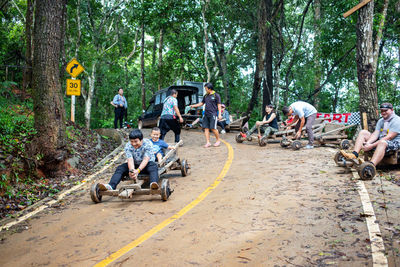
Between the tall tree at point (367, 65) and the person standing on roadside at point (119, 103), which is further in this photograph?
the person standing on roadside at point (119, 103)

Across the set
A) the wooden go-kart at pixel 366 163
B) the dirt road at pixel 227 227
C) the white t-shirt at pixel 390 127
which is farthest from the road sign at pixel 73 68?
the white t-shirt at pixel 390 127

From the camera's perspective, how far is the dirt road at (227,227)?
3572 mm

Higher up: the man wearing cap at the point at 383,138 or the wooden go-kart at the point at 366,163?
the man wearing cap at the point at 383,138

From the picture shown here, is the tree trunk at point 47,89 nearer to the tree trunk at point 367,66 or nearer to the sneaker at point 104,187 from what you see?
the sneaker at point 104,187

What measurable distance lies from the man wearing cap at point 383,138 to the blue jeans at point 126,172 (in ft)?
13.7

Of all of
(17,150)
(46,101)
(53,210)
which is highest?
(46,101)

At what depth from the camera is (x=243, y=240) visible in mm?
3957

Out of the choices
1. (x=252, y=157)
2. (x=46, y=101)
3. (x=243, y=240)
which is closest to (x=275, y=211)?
(x=243, y=240)

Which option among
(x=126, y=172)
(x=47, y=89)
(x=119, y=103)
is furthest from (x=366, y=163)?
(x=119, y=103)

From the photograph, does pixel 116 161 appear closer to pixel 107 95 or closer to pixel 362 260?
pixel 362 260

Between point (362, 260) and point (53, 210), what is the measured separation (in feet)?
16.7

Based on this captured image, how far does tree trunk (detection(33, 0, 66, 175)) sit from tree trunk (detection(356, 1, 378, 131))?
9.14 meters

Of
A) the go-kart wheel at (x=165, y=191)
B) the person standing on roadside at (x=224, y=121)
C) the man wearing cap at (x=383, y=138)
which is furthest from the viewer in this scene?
the person standing on roadside at (x=224, y=121)

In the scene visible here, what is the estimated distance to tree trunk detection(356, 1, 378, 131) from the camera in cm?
1035
